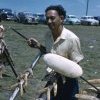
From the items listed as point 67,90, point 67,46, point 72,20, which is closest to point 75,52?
point 67,46

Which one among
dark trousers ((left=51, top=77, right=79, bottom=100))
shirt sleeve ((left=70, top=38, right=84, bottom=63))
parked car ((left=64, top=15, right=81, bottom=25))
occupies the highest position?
shirt sleeve ((left=70, top=38, right=84, bottom=63))

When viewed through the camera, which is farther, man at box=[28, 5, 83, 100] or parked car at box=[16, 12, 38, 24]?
parked car at box=[16, 12, 38, 24]

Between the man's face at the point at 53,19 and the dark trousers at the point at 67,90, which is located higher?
the man's face at the point at 53,19

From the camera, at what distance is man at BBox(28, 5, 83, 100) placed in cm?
496

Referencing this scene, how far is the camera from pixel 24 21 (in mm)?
57812

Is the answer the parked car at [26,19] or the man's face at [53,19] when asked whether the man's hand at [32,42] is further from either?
the parked car at [26,19]

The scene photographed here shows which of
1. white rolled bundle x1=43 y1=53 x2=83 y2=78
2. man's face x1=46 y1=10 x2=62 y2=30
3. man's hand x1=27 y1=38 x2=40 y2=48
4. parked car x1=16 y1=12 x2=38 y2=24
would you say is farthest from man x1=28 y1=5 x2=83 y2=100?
parked car x1=16 y1=12 x2=38 y2=24

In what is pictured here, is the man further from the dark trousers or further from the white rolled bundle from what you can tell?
the white rolled bundle

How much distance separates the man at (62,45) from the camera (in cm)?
496

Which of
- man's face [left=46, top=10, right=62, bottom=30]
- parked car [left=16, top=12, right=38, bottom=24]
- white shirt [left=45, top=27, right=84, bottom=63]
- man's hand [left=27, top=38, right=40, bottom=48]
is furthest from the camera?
parked car [left=16, top=12, right=38, bottom=24]

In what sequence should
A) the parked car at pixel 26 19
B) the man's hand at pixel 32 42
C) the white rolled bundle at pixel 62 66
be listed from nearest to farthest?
1. the white rolled bundle at pixel 62 66
2. the man's hand at pixel 32 42
3. the parked car at pixel 26 19

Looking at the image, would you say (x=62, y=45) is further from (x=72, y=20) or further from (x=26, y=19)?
(x=72, y=20)

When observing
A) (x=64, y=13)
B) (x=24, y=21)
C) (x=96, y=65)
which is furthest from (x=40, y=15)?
(x=64, y=13)

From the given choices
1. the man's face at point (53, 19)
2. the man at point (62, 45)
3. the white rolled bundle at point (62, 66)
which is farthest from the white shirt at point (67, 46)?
the white rolled bundle at point (62, 66)
